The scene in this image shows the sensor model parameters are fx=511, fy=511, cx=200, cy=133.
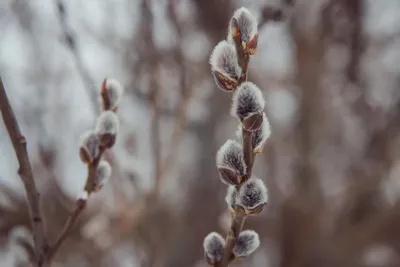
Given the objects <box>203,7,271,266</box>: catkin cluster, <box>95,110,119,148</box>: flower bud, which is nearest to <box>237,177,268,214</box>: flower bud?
<box>203,7,271,266</box>: catkin cluster

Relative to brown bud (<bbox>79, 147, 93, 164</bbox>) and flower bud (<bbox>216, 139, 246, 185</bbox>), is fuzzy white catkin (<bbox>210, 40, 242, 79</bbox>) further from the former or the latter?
brown bud (<bbox>79, 147, 93, 164</bbox>)

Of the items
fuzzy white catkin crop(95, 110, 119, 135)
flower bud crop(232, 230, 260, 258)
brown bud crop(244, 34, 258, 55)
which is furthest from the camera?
fuzzy white catkin crop(95, 110, 119, 135)

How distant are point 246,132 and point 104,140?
0.32m

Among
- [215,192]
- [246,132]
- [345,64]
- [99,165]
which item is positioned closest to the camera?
[246,132]

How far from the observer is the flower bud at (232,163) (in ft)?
2.24

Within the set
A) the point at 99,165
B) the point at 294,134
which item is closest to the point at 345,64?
the point at 294,134

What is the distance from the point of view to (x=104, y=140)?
90cm

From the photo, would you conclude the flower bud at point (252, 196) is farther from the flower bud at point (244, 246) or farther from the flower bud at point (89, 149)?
the flower bud at point (89, 149)

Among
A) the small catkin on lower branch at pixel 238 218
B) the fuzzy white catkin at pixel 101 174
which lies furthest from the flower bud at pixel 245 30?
the fuzzy white catkin at pixel 101 174

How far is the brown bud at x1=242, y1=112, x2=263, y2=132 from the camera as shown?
2.15 feet

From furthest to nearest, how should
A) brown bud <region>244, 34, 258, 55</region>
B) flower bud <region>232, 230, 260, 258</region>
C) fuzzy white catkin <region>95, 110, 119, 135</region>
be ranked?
fuzzy white catkin <region>95, 110, 119, 135</region> → flower bud <region>232, 230, 260, 258</region> → brown bud <region>244, 34, 258, 55</region>

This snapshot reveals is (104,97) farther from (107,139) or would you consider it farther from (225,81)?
(225,81)

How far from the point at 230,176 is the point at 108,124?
295 mm

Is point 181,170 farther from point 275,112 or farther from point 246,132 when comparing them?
point 246,132
